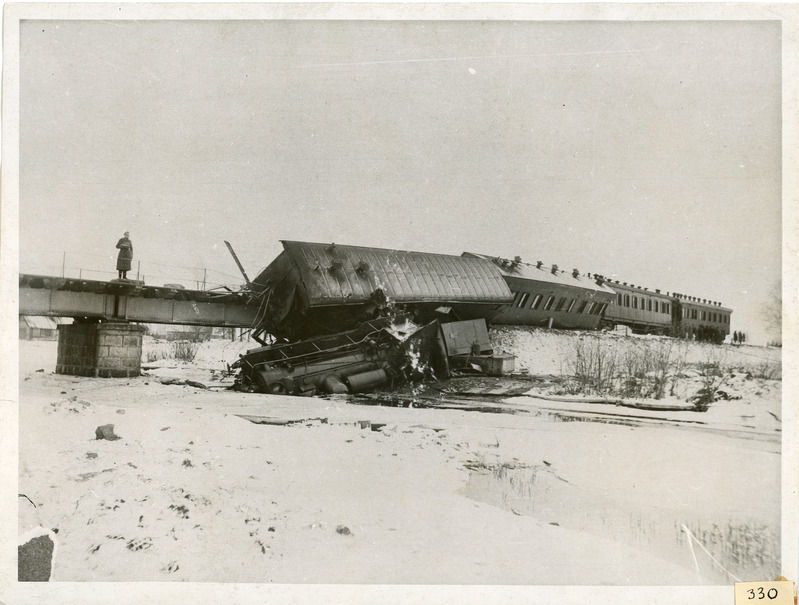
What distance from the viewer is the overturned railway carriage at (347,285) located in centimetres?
428

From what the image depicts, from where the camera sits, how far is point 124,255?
409cm

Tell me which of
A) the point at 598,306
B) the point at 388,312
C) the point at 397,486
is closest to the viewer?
the point at 397,486

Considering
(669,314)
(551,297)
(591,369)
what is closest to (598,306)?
(551,297)

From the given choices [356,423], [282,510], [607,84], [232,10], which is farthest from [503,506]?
[232,10]

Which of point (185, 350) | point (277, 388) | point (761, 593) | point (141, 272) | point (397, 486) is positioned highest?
point (141, 272)

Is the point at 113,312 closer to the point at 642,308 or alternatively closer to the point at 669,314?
the point at 642,308

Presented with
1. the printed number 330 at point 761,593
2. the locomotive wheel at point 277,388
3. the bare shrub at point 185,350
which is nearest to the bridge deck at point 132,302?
the bare shrub at point 185,350

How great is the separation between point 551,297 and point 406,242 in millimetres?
A: 1566

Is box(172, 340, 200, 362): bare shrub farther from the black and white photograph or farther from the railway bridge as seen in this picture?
the railway bridge

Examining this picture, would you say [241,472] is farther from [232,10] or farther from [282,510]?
[232,10]

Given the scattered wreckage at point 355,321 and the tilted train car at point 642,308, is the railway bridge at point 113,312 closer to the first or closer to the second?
the scattered wreckage at point 355,321

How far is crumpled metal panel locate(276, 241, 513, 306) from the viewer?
168 inches

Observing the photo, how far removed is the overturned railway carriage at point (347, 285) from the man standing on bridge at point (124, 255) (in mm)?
979

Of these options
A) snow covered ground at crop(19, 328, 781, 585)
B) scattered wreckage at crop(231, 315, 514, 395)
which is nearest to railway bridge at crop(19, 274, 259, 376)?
snow covered ground at crop(19, 328, 781, 585)
